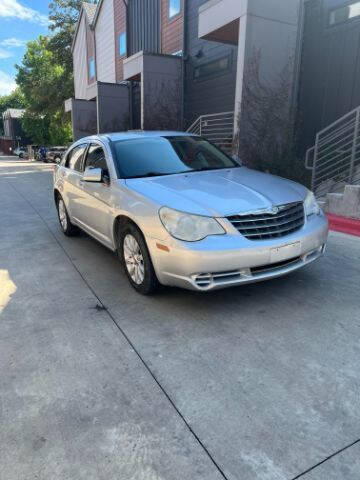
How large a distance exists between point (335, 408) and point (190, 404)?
85cm

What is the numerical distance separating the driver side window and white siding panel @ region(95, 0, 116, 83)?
55.6 ft

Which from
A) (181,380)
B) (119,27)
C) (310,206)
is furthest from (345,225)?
(119,27)

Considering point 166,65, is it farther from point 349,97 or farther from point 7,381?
point 7,381

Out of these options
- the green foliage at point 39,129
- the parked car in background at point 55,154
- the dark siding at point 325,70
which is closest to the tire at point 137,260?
the dark siding at point 325,70

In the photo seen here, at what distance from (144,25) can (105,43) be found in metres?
5.50

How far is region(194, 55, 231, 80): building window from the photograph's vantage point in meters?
11.9

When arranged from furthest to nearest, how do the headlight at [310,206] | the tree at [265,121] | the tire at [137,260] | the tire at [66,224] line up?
the tree at [265,121] < the tire at [66,224] < the headlight at [310,206] < the tire at [137,260]

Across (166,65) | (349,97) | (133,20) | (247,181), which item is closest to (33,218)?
(247,181)

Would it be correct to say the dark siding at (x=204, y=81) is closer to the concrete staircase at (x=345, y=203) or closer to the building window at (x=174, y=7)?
the building window at (x=174, y=7)

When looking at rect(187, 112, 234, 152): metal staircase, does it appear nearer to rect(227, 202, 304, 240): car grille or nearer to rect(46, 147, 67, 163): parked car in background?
rect(227, 202, 304, 240): car grille

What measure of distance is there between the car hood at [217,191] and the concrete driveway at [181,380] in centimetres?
93

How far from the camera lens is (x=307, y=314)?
3.43 metres

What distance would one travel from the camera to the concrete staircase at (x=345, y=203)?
20.4 ft

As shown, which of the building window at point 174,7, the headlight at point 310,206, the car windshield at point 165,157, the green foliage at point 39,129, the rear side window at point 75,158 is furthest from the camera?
the green foliage at point 39,129
